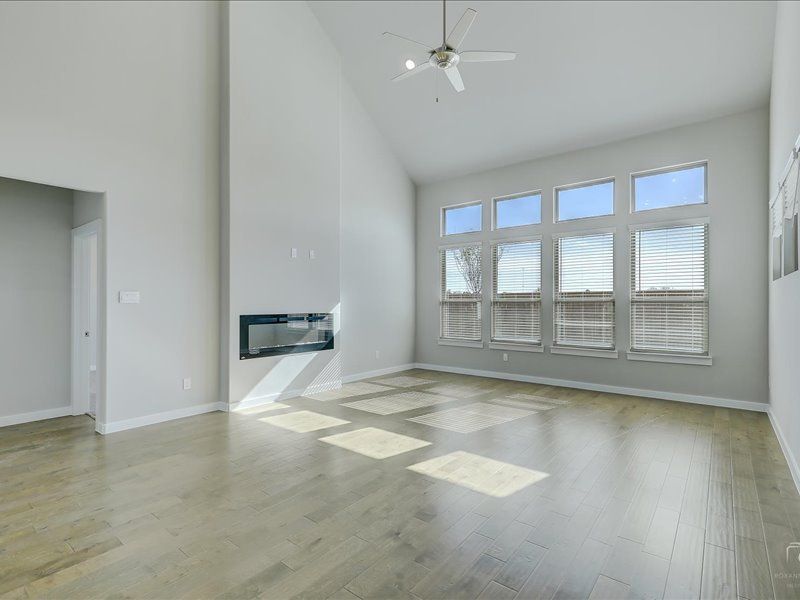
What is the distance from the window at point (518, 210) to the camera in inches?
281

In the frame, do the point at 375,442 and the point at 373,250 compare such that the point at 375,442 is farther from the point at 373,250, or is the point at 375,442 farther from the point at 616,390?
the point at 373,250

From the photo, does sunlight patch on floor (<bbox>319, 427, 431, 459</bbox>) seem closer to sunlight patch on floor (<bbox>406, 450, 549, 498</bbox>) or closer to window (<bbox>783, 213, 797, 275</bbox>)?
sunlight patch on floor (<bbox>406, 450, 549, 498</bbox>)

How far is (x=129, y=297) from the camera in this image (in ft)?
14.9

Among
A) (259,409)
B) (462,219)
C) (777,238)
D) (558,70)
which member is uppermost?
(558,70)

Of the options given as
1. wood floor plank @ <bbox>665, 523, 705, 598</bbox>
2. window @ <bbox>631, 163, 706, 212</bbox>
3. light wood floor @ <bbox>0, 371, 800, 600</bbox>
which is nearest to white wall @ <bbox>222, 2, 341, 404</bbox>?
light wood floor @ <bbox>0, 371, 800, 600</bbox>

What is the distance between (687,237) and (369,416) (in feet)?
15.3

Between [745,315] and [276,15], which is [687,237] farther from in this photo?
[276,15]

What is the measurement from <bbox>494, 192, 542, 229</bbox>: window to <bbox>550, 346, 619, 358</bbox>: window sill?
80.7 inches

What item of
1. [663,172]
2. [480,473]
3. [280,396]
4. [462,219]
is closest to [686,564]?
[480,473]

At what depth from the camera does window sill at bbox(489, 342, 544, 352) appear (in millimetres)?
7000

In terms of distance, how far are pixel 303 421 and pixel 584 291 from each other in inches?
175

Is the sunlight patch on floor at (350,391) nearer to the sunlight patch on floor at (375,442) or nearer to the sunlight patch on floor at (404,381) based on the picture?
the sunlight patch on floor at (404,381)

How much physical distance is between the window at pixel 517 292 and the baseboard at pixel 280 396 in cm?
292

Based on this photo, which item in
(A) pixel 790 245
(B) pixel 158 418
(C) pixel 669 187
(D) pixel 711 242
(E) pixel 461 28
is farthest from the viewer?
(C) pixel 669 187
